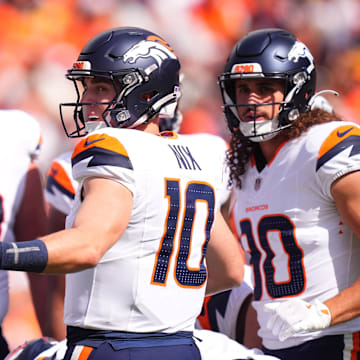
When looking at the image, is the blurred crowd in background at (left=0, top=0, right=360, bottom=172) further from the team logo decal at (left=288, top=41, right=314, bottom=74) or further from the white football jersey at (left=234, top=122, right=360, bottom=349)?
the white football jersey at (left=234, top=122, right=360, bottom=349)

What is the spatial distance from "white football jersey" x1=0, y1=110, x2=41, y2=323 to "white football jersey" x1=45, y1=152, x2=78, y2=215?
0.53 meters

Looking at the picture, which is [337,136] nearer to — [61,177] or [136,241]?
[136,241]

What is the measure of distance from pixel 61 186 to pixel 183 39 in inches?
126

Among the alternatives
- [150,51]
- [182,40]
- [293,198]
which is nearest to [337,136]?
[293,198]

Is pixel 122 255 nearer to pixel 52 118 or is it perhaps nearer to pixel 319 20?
pixel 52 118

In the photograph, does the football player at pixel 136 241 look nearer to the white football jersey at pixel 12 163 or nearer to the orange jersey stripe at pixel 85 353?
the orange jersey stripe at pixel 85 353

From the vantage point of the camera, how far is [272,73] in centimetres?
305

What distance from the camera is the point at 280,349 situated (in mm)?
2850

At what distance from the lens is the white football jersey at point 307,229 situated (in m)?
2.75

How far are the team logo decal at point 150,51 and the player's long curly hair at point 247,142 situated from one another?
75cm

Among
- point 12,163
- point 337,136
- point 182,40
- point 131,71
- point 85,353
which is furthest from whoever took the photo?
point 182,40

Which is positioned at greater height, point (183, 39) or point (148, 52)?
point (183, 39)

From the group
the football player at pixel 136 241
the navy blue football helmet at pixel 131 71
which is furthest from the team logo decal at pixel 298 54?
the football player at pixel 136 241

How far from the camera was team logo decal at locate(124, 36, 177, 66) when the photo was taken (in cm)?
239
